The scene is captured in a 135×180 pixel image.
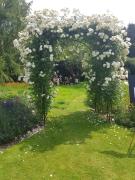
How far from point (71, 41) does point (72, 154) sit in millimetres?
5122

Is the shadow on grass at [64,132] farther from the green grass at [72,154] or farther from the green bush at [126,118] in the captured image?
the green bush at [126,118]

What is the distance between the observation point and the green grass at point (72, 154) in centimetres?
1091

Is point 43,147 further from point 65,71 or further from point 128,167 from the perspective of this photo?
point 65,71

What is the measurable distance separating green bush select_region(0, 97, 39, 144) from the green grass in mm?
444

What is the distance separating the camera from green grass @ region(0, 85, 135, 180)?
10.9 meters

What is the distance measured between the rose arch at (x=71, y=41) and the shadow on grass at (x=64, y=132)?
77 centimetres

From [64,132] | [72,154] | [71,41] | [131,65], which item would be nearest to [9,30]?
[131,65]

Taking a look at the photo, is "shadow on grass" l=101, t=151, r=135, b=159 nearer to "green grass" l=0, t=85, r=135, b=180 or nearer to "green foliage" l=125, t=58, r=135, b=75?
"green grass" l=0, t=85, r=135, b=180

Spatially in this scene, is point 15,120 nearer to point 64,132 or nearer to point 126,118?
point 64,132

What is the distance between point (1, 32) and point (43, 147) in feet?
50.9

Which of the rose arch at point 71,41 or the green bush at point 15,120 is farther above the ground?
the rose arch at point 71,41

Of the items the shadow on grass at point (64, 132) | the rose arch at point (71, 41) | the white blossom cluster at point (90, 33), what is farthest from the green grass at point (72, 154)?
the white blossom cluster at point (90, 33)

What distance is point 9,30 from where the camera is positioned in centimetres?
2780

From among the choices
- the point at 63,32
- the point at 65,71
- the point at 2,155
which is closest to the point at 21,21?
the point at 65,71
